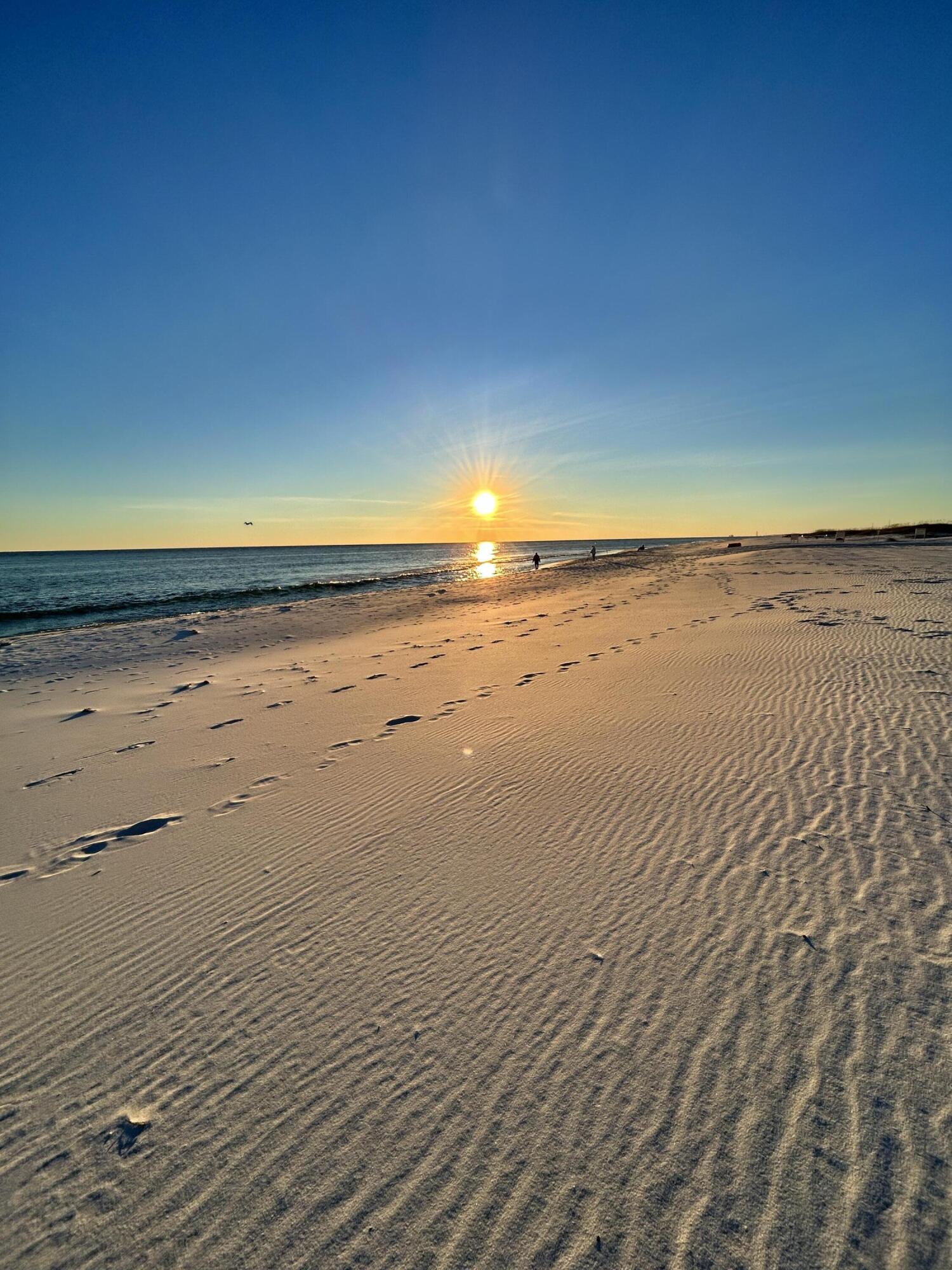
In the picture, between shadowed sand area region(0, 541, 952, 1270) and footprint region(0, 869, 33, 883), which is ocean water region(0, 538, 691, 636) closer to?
footprint region(0, 869, 33, 883)

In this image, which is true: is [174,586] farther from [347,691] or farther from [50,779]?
[50,779]

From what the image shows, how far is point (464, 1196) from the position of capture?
1.86m

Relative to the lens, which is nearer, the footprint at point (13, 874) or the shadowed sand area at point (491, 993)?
the shadowed sand area at point (491, 993)

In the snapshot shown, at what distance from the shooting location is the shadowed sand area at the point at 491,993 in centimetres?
182

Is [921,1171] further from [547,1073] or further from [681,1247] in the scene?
[547,1073]

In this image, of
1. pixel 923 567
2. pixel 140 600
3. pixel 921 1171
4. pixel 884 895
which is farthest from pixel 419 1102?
pixel 140 600

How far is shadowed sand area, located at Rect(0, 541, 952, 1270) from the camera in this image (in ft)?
5.96

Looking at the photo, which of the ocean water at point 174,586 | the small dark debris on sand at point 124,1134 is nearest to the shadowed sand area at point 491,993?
the small dark debris on sand at point 124,1134

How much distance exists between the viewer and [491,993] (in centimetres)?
264

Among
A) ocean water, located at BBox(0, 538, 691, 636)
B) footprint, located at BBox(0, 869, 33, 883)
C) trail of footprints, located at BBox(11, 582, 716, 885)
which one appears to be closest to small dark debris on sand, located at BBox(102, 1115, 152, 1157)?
trail of footprints, located at BBox(11, 582, 716, 885)

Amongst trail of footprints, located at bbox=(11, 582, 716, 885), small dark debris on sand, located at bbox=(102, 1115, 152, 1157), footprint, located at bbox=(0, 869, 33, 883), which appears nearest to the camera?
small dark debris on sand, located at bbox=(102, 1115, 152, 1157)

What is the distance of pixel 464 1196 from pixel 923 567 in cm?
2535

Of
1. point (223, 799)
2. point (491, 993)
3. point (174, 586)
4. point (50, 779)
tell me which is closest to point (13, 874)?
point (223, 799)

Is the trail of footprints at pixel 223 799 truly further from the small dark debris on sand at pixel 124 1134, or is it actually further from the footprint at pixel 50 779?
the small dark debris on sand at pixel 124 1134
